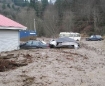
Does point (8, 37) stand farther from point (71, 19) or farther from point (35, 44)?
point (71, 19)

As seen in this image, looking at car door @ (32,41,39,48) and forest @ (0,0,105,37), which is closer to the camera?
car door @ (32,41,39,48)

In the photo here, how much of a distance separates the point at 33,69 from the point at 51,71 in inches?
42.6

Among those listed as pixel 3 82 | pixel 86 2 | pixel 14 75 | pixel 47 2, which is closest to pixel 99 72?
pixel 14 75

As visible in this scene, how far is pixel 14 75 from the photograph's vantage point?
11344 millimetres

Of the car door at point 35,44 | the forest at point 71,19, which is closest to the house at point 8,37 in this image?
the car door at point 35,44

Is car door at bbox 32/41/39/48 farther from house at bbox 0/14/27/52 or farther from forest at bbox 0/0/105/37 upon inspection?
forest at bbox 0/0/105/37

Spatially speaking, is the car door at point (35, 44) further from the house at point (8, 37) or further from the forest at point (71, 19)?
the forest at point (71, 19)

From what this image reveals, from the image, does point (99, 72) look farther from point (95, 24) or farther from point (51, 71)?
point (95, 24)

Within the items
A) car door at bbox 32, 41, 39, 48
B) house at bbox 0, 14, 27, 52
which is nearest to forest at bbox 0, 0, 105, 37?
car door at bbox 32, 41, 39, 48

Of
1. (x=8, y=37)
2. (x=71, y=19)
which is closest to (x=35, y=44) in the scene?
(x=8, y=37)

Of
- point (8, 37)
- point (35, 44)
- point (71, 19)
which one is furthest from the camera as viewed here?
point (71, 19)

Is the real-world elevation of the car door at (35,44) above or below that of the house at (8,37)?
below

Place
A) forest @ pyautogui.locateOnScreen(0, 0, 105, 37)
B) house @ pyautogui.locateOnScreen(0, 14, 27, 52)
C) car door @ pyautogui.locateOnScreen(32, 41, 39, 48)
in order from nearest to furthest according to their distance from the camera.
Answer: house @ pyautogui.locateOnScreen(0, 14, 27, 52) < car door @ pyautogui.locateOnScreen(32, 41, 39, 48) < forest @ pyautogui.locateOnScreen(0, 0, 105, 37)

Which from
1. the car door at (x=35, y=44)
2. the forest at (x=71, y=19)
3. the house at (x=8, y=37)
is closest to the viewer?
the house at (x=8, y=37)
